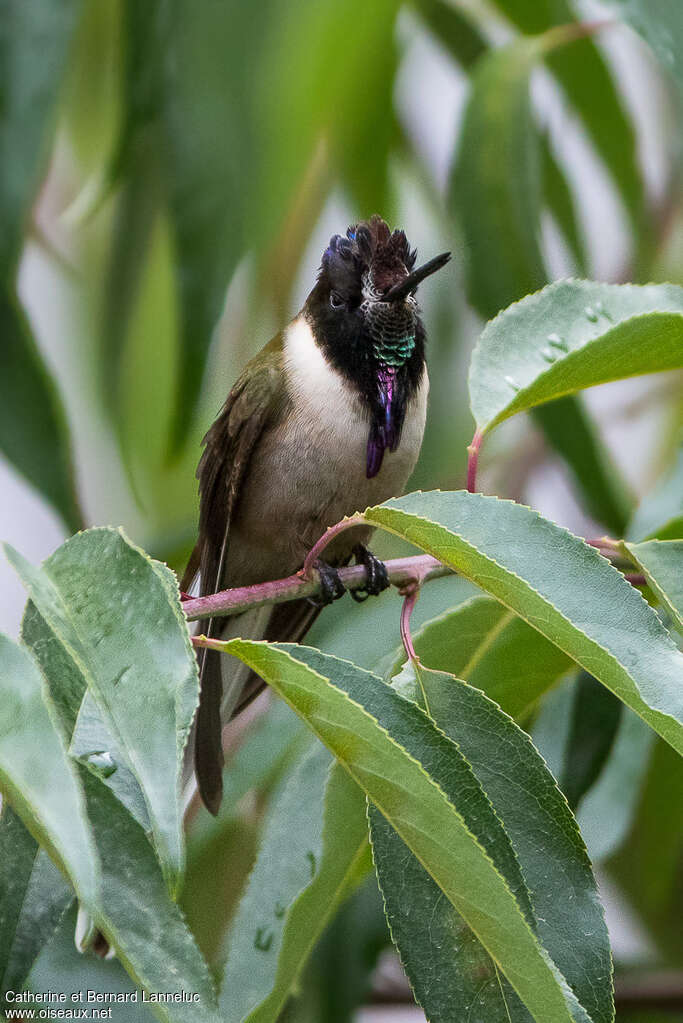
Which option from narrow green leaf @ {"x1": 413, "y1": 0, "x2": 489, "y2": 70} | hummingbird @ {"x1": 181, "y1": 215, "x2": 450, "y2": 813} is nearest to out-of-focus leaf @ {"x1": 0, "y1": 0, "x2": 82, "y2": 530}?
hummingbird @ {"x1": 181, "y1": 215, "x2": 450, "y2": 813}

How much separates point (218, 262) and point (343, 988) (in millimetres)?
1022

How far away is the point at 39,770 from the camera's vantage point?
70cm

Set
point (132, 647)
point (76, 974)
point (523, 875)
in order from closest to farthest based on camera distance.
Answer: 1. point (132, 647)
2. point (523, 875)
3. point (76, 974)

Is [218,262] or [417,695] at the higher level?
[218,262]

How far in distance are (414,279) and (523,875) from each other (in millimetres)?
892

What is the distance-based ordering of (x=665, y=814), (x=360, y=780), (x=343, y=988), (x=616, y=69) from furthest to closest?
(x=616, y=69) → (x=665, y=814) → (x=343, y=988) → (x=360, y=780)

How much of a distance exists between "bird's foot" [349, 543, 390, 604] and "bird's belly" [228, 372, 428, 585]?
0.08 feet

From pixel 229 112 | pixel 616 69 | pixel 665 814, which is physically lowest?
pixel 665 814

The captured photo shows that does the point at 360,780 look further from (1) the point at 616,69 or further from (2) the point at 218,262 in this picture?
(1) the point at 616,69

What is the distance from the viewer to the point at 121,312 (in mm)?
2016

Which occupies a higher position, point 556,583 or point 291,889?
point 556,583

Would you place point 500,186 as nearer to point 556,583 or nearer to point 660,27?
point 660,27

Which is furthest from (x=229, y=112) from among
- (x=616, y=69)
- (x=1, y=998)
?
(x=1, y=998)

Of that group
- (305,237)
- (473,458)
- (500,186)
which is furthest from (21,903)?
(305,237)
